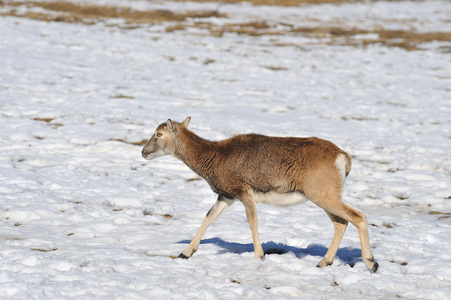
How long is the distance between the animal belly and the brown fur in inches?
0.5

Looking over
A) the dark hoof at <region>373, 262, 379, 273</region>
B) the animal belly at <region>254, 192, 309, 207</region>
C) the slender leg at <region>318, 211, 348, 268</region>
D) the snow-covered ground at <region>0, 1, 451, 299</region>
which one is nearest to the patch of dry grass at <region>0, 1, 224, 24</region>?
the snow-covered ground at <region>0, 1, 451, 299</region>

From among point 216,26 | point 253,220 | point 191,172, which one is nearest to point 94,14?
point 216,26

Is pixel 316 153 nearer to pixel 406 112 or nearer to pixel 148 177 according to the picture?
pixel 148 177

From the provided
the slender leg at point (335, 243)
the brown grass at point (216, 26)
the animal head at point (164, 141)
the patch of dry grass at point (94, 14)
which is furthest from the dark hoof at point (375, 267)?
the patch of dry grass at point (94, 14)

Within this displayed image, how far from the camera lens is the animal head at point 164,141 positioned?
8303 millimetres

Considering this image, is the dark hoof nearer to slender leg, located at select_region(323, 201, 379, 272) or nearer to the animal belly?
slender leg, located at select_region(323, 201, 379, 272)

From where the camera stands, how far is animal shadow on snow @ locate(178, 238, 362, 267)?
7932 millimetres

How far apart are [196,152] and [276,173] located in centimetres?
133

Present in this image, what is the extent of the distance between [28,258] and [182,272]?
184 cm

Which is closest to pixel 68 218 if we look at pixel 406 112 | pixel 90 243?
pixel 90 243

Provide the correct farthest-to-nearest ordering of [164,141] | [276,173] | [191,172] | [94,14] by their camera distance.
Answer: [94,14] < [191,172] < [164,141] < [276,173]

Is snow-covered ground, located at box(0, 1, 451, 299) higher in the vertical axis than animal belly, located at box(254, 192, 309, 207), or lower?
lower

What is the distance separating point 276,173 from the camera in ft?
24.2

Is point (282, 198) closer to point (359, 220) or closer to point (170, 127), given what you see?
point (359, 220)
